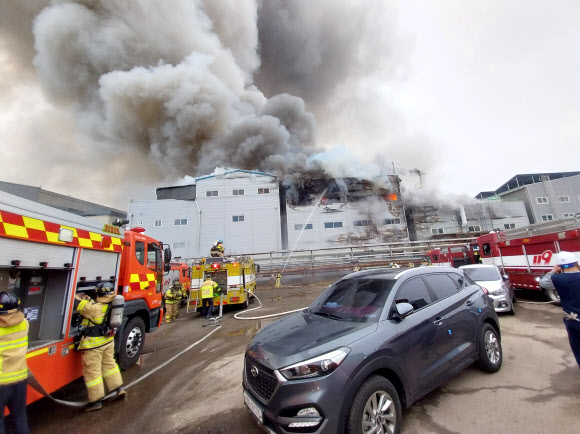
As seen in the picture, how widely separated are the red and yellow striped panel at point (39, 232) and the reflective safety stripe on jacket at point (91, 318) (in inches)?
33.8

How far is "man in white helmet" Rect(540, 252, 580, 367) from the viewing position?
2781 millimetres

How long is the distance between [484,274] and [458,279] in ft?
14.2

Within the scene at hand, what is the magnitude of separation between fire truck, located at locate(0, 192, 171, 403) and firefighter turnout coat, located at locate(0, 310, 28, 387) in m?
0.51

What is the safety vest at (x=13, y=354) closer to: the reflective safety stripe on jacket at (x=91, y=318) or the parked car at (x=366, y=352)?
the reflective safety stripe on jacket at (x=91, y=318)

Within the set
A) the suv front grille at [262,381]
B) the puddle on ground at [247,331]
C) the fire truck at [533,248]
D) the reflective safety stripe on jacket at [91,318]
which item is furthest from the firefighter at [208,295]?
the fire truck at [533,248]

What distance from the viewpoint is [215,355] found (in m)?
5.07

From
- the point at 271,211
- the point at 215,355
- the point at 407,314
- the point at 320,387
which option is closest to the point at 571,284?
the point at 407,314

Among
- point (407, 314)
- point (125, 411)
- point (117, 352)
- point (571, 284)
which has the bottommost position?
point (125, 411)

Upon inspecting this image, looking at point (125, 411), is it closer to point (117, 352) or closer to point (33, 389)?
point (33, 389)

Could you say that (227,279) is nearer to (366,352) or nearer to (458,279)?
(458,279)

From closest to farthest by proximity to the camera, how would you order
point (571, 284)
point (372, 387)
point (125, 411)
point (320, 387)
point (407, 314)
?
point (320, 387) → point (372, 387) → point (407, 314) → point (571, 284) → point (125, 411)

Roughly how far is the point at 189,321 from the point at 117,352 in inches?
178

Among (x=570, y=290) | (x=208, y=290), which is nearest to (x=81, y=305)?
(x=208, y=290)

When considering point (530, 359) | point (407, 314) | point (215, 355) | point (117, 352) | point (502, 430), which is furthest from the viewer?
point (215, 355)
